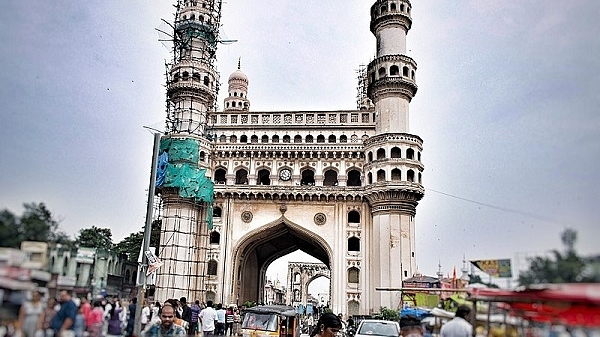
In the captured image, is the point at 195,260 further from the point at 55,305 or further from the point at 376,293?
the point at 55,305

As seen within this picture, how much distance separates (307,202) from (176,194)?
8.72m

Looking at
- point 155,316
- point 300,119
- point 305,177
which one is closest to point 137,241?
Answer: point 305,177

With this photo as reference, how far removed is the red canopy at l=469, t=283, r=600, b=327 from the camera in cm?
466

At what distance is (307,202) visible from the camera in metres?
36.2

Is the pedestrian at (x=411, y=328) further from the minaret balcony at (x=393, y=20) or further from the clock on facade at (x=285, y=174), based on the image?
the minaret balcony at (x=393, y=20)

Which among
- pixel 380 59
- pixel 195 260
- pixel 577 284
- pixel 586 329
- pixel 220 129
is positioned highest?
pixel 380 59

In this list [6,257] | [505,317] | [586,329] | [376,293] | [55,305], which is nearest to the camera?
[586,329]

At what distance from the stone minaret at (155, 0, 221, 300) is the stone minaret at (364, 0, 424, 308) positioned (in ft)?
36.7

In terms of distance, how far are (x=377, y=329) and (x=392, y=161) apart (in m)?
18.5

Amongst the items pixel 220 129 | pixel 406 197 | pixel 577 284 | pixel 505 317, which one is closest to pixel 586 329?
pixel 577 284

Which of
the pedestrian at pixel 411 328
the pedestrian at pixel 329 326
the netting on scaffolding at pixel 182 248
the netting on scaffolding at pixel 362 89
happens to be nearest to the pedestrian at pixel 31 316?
the pedestrian at pixel 329 326

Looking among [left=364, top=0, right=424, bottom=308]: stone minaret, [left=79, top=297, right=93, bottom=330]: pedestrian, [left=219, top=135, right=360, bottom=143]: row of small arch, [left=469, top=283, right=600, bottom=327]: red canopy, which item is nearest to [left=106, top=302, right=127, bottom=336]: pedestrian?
[left=79, top=297, right=93, bottom=330]: pedestrian

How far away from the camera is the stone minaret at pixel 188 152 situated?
34.1m

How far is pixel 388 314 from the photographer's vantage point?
29.3 m
